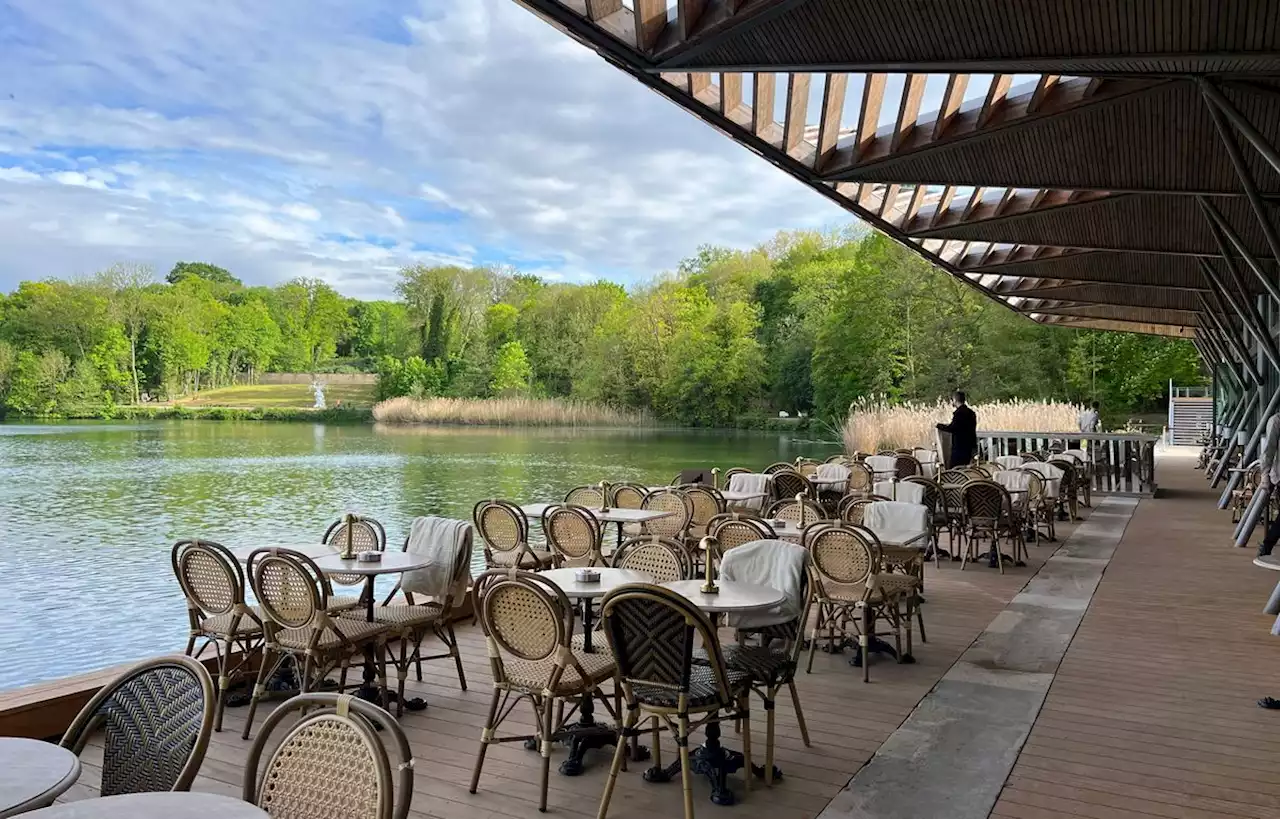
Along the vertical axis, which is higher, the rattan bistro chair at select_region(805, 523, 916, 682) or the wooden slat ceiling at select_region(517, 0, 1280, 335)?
the wooden slat ceiling at select_region(517, 0, 1280, 335)

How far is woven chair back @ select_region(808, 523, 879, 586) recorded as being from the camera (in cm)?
575

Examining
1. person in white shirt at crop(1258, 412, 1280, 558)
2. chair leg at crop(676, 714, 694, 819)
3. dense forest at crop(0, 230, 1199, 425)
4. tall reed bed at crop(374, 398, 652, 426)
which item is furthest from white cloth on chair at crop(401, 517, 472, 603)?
tall reed bed at crop(374, 398, 652, 426)

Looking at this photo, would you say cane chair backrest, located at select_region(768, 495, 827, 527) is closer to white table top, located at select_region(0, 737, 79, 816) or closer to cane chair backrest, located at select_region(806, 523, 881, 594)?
cane chair backrest, located at select_region(806, 523, 881, 594)

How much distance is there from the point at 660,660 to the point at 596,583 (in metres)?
0.97

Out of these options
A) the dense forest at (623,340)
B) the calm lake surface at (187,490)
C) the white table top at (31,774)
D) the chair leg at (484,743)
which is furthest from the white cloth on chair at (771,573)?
the dense forest at (623,340)

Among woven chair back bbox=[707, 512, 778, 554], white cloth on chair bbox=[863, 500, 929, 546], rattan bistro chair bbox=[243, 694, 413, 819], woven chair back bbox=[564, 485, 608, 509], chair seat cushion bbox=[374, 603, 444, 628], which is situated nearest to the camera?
rattan bistro chair bbox=[243, 694, 413, 819]

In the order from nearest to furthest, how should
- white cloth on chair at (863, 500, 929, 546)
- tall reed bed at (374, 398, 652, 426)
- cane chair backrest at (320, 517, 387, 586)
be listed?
cane chair backrest at (320, 517, 387, 586) < white cloth on chair at (863, 500, 929, 546) < tall reed bed at (374, 398, 652, 426)

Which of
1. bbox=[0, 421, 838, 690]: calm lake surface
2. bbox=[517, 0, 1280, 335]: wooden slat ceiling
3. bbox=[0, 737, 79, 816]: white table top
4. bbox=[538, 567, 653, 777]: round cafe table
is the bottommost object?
bbox=[0, 421, 838, 690]: calm lake surface

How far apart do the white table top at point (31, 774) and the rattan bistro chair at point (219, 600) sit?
2396 millimetres

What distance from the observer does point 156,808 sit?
7.04 feet

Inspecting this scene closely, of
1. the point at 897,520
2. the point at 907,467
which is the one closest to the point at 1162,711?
the point at 897,520

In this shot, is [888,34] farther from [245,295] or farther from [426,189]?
[426,189]

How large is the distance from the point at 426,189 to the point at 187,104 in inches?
998

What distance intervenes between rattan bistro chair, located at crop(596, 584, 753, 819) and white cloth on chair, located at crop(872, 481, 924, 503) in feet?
17.8
